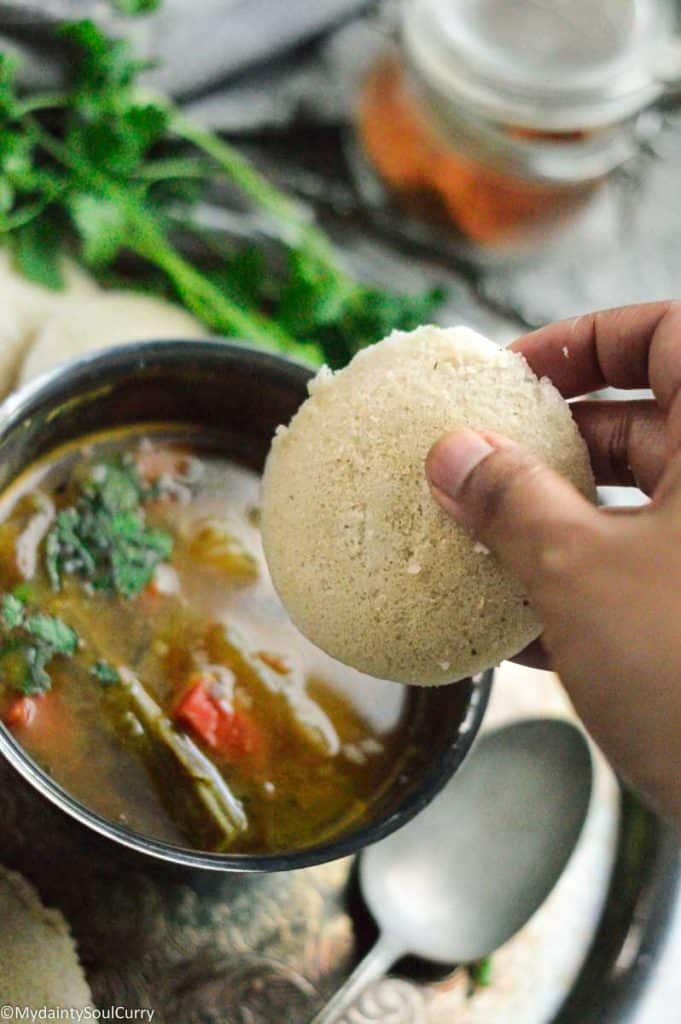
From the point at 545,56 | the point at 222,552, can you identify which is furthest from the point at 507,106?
the point at 222,552

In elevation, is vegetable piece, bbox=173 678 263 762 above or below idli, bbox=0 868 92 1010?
above

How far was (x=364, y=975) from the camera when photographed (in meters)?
1.15

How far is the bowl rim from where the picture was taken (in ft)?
3.26

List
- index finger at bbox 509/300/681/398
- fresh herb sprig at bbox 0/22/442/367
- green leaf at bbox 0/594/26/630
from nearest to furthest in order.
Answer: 1. index finger at bbox 509/300/681/398
2. green leaf at bbox 0/594/26/630
3. fresh herb sprig at bbox 0/22/442/367

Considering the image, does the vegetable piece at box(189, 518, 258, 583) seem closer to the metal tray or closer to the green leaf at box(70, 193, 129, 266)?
the metal tray

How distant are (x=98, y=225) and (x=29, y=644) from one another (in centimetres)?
58

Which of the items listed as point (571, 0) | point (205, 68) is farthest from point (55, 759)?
point (571, 0)

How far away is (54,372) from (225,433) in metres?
0.25

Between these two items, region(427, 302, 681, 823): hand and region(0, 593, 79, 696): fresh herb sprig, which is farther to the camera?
region(0, 593, 79, 696): fresh herb sprig

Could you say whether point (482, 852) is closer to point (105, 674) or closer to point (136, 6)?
point (105, 674)

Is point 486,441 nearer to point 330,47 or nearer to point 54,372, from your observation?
point 54,372

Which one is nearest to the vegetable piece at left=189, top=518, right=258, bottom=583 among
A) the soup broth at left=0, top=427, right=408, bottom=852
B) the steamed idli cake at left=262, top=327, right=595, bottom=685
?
the soup broth at left=0, top=427, right=408, bottom=852

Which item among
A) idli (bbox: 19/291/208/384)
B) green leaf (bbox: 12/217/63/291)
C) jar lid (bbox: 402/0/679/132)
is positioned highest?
jar lid (bbox: 402/0/679/132)

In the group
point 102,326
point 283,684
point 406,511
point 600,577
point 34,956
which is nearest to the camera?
point 600,577
